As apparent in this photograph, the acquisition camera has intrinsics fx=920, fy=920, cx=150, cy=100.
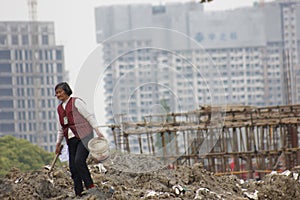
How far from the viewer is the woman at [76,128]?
8617 millimetres

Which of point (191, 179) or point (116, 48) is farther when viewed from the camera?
point (116, 48)

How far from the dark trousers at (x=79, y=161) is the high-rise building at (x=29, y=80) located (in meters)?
63.4

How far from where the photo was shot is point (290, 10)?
4358 inches

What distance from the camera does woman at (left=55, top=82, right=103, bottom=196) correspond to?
862 cm

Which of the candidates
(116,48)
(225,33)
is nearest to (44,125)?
(116,48)

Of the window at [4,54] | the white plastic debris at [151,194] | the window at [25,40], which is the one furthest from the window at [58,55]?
the white plastic debris at [151,194]

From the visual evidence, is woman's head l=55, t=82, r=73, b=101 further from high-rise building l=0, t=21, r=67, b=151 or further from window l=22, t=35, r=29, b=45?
window l=22, t=35, r=29, b=45

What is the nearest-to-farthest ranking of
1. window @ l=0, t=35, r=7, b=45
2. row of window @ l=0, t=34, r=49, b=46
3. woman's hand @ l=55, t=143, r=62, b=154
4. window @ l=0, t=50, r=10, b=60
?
woman's hand @ l=55, t=143, r=62, b=154, window @ l=0, t=50, r=10, b=60, window @ l=0, t=35, r=7, b=45, row of window @ l=0, t=34, r=49, b=46

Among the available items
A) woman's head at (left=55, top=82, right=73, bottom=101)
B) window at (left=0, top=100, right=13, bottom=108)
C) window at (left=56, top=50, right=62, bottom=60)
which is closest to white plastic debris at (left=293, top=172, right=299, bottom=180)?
woman's head at (left=55, top=82, right=73, bottom=101)

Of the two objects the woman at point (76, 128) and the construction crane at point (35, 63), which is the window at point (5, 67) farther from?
the woman at point (76, 128)

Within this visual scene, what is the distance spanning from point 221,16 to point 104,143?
344 ft

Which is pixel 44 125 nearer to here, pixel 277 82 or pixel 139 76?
pixel 139 76

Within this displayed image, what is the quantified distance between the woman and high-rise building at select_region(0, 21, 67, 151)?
63.5 metres

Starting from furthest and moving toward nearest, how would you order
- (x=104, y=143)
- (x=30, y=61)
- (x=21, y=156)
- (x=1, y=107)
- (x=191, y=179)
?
(x=30, y=61), (x=1, y=107), (x=21, y=156), (x=191, y=179), (x=104, y=143)
